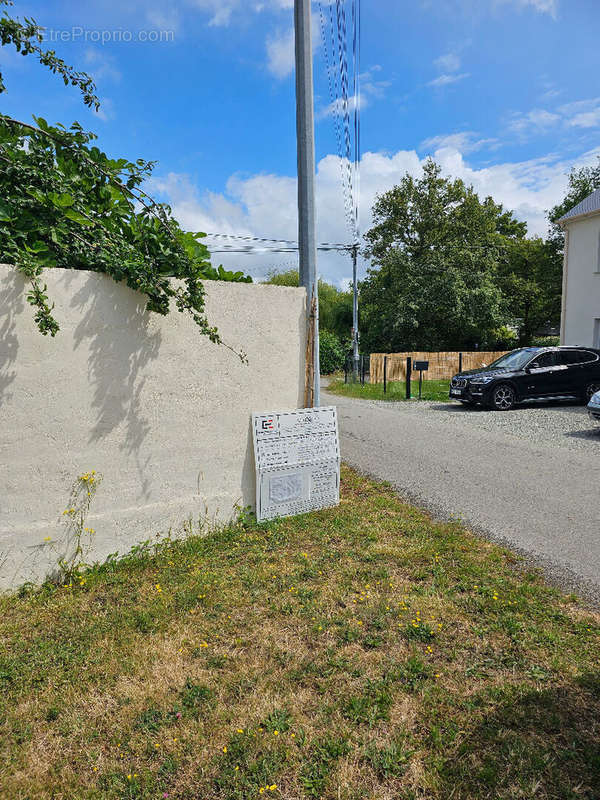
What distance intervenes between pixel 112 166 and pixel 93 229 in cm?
56

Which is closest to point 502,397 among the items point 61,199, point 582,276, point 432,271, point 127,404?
point 582,276

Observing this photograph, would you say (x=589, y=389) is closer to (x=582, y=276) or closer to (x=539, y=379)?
(x=539, y=379)

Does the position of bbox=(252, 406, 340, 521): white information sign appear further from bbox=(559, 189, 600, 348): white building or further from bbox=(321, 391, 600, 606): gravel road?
bbox=(559, 189, 600, 348): white building

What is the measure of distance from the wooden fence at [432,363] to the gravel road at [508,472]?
1160 cm

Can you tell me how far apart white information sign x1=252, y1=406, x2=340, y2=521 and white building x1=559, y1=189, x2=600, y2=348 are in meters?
14.9

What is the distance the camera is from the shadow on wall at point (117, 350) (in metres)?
3.39

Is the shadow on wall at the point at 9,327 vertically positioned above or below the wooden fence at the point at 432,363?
above

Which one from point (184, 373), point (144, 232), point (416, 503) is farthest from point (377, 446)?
point (144, 232)

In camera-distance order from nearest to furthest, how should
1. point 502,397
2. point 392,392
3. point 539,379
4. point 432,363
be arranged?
point 502,397 < point 539,379 < point 392,392 < point 432,363

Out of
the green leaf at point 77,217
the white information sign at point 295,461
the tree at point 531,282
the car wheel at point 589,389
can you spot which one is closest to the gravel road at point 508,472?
the white information sign at point 295,461

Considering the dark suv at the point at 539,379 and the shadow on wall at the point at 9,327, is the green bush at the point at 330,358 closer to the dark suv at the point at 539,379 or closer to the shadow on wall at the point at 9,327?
the dark suv at the point at 539,379

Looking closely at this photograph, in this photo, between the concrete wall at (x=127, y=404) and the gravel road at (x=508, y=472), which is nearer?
the concrete wall at (x=127, y=404)

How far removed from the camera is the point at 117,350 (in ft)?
11.5

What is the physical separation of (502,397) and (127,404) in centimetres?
1043
